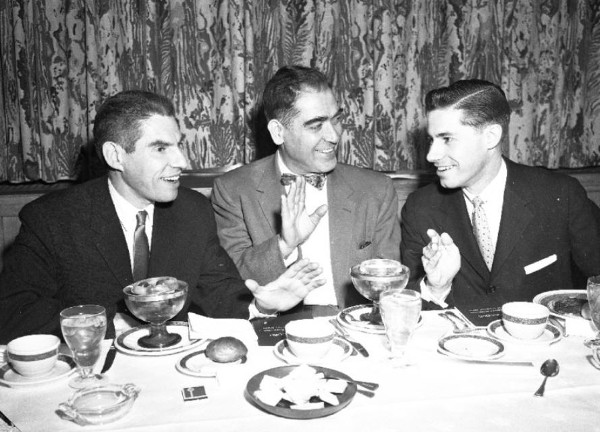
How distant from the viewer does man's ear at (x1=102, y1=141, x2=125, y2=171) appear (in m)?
2.48

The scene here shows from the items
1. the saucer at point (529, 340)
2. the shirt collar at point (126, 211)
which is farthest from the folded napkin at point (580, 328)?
the shirt collar at point (126, 211)

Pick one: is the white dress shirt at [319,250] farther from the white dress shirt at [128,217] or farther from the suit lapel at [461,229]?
the white dress shirt at [128,217]

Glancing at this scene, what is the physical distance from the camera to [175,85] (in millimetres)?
3660

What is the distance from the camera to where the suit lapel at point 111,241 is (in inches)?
91.4

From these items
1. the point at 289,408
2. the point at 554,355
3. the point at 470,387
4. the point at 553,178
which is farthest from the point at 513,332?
the point at 553,178

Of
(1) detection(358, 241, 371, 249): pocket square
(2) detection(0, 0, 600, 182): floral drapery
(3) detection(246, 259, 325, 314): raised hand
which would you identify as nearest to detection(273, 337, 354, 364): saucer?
(3) detection(246, 259, 325, 314): raised hand

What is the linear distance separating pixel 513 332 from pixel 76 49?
3.01 m

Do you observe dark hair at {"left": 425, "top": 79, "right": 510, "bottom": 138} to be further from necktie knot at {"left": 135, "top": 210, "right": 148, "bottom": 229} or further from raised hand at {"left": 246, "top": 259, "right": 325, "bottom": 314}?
necktie knot at {"left": 135, "top": 210, "right": 148, "bottom": 229}

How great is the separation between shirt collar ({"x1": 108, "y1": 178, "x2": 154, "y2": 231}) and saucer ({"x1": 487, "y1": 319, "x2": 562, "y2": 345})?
146cm

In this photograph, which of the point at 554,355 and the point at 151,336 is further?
the point at 151,336

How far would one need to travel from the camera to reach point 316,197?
313 cm

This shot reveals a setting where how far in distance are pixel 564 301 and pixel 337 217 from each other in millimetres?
1267

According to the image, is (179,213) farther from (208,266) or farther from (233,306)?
(233,306)

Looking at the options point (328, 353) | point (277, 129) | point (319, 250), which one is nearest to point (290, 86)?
point (277, 129)
